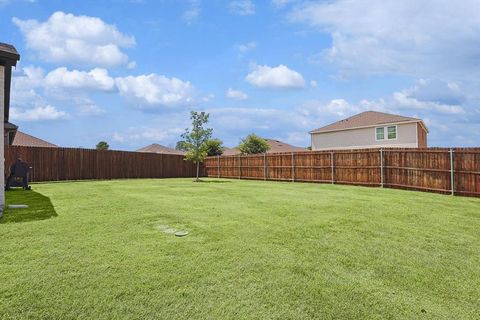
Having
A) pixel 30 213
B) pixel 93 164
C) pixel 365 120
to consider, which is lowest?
pixel 30 213

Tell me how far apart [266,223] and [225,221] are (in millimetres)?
816

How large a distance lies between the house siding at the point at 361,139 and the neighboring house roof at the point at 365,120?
0.37 meters

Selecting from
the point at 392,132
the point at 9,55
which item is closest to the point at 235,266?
the point at 9,55

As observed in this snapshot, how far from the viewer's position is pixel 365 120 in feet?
97.5

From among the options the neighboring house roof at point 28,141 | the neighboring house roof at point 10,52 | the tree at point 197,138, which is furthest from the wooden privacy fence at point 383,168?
the neighboring house roof at point 28,141

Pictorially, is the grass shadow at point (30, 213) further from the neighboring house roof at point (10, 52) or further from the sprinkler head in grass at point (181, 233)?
the neighboring house roof at point (10, 52)

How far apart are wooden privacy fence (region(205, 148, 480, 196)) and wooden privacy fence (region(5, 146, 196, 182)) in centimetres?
728

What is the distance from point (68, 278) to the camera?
4.09 metres

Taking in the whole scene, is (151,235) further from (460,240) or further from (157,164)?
(157,164)

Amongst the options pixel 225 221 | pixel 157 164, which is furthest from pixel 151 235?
pixel 157 164

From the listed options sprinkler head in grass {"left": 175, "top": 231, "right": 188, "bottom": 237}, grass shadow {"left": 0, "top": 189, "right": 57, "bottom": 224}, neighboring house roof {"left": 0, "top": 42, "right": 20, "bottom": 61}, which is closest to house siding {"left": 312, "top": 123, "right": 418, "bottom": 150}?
sprinkler head in grass {"left": 175, "top": 231, "right": 188, "bottom": 237}

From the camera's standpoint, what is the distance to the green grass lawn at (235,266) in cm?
364

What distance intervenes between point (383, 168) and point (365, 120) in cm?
1543

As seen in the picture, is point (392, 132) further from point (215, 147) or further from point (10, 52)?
point (10, 52)
